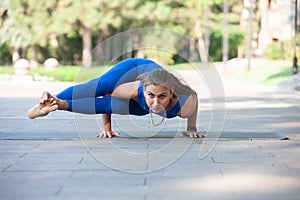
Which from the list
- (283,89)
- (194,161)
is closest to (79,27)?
(283,89)

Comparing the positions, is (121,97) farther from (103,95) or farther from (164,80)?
(164,80)

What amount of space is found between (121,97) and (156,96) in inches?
30.8

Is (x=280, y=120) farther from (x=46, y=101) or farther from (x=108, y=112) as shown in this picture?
(x=46, y=101)

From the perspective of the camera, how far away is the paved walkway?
4.45 m

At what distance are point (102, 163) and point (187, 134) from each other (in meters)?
2.02

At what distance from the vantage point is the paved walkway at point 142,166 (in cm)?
445

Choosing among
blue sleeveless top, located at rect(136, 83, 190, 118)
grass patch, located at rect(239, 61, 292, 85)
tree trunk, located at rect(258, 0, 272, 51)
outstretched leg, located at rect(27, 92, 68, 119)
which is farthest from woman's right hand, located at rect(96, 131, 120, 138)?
tree trunk, located at rect(258, 0, 272, 51)

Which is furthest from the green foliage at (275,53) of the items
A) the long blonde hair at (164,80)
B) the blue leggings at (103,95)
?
the long blonde hair at (164,80)

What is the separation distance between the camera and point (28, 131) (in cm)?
825

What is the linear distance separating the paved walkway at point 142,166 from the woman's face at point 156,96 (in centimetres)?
46

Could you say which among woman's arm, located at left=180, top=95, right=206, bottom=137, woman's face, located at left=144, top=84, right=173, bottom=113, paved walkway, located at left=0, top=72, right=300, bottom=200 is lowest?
paved walkway, located at left=0, top=72, right=300, bottom=200

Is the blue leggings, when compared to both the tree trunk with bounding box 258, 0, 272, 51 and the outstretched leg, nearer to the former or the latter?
the outstretched leg

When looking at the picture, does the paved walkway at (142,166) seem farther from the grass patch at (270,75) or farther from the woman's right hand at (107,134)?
the grass patch at (270,75)

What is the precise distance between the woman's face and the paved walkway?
46 centimetres
